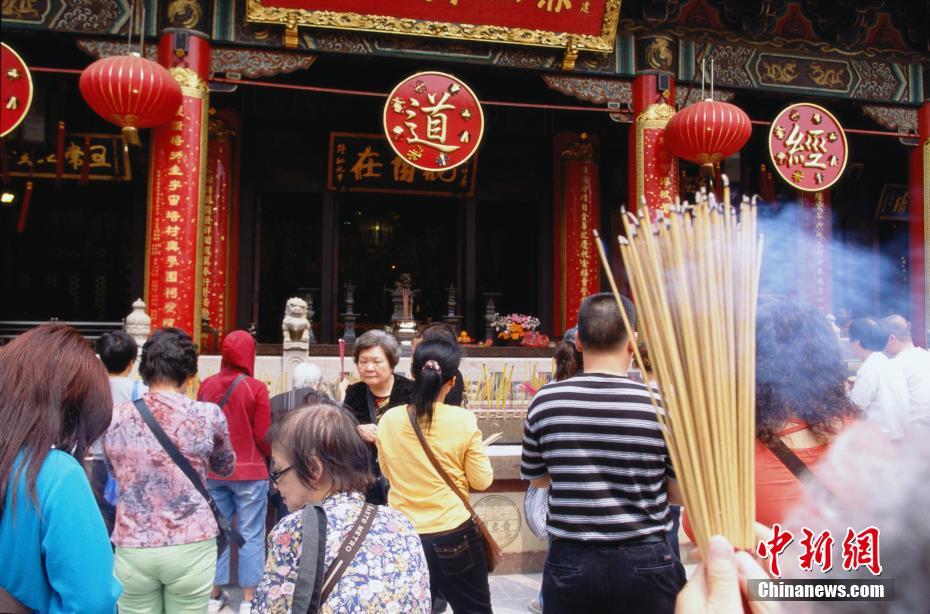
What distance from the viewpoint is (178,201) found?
6129 millimetres

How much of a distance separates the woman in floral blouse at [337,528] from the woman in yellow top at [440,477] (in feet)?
2.57

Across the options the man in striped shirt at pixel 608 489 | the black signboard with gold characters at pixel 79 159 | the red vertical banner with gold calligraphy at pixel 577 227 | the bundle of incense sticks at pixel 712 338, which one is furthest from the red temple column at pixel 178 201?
the bundle of incense sticks at pixel 712 338

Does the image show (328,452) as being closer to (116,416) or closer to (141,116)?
(116,416)

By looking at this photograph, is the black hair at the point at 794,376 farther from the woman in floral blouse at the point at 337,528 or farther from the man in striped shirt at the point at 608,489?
the woman in floral blouse at the point at 337,528

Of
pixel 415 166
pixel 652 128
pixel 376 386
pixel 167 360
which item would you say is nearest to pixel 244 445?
pixel 376 386

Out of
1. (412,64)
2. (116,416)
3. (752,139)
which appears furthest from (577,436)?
(752,139)

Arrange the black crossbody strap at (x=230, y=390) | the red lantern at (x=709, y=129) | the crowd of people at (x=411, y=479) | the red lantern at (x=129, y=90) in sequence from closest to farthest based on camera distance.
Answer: the crowd of people at (x=411, y=479) < the black crossbody strap at (x=230, y=390) < the red lantern at (x=129, y=90) < the red lantern at (x=709, y=129)

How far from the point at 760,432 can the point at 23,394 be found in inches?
53.2

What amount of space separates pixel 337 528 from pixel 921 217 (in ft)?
28.2

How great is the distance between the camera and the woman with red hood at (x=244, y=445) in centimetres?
329

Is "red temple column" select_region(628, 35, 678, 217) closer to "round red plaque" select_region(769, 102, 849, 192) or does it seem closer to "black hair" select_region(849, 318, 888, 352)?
"round red plaque" select_region(769, 102, 849, 192)

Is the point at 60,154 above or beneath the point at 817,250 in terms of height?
above

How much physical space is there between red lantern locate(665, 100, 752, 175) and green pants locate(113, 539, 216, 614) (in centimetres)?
577

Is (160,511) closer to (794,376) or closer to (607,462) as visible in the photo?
(607,462)
